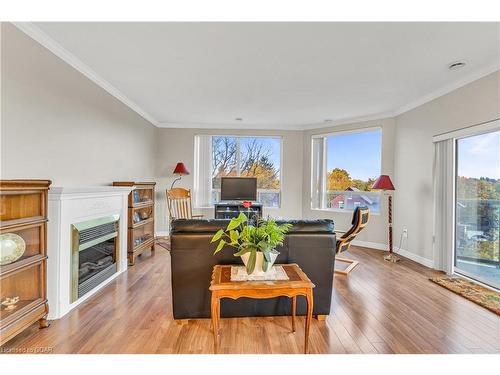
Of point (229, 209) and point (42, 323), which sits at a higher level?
point (229, 209)

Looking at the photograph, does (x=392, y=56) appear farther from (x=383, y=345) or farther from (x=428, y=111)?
(x=383, y=345)

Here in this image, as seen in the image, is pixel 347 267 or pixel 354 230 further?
pixel 347 267

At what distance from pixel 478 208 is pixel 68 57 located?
203 inches

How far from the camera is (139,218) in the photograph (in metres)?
4.25

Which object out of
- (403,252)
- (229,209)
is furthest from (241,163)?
(403,252)

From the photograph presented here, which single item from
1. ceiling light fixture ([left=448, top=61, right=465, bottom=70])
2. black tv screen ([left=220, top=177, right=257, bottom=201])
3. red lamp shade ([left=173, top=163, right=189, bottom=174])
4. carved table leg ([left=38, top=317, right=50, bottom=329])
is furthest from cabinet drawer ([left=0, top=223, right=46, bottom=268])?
ceiling light fixture ([left=448, top=61, right=465, bottom=70])

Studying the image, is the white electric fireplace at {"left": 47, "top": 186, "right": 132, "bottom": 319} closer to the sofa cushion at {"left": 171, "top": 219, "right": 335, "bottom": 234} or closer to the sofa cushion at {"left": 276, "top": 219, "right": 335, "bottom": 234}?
the sofa cushion at {"left": 171, "top": 219, "right": 335, "bottom": 234}

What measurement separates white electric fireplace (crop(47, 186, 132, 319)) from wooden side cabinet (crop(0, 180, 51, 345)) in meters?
0.20

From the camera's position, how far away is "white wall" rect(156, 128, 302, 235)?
5977mm

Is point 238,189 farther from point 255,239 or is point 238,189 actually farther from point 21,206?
point 21,206

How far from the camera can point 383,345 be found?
1.97 metres

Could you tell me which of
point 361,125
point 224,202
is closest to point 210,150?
point 224,202

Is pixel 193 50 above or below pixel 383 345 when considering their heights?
above
